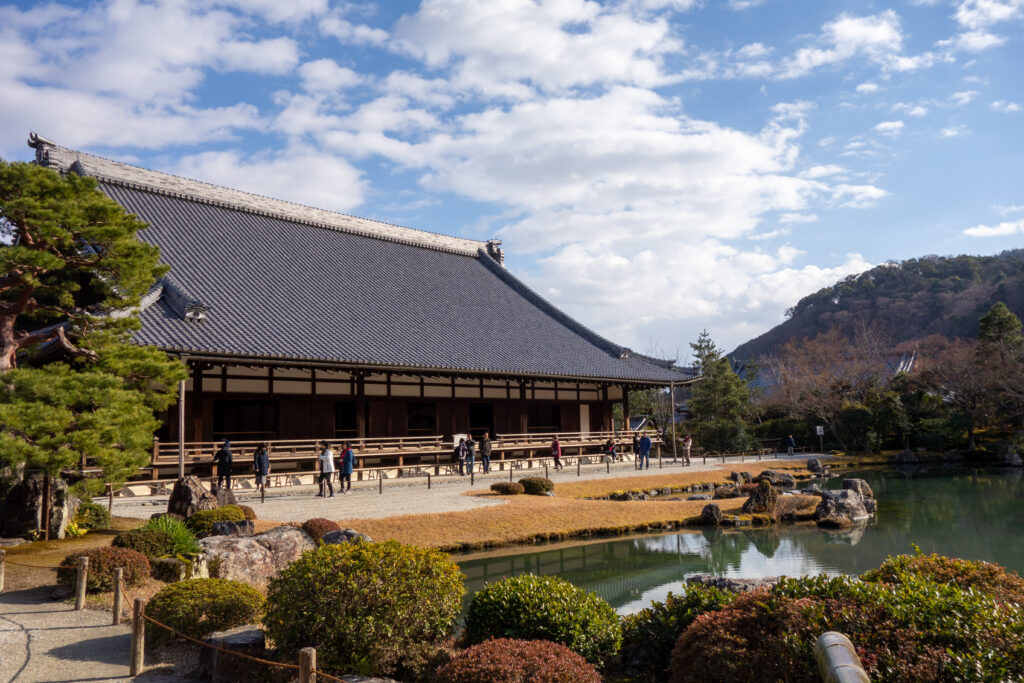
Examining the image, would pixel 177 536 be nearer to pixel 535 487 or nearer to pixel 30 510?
pixel 30 510

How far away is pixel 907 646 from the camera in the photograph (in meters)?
4.48

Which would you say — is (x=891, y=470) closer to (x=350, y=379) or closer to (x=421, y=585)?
(x=350, y=379)

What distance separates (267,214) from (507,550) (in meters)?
21.0

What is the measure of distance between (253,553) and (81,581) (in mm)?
2455

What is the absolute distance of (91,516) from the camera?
44.8ft

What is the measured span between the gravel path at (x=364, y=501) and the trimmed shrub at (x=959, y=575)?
41.7ft

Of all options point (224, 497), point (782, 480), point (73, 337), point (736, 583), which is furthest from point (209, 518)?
point (782, 480)

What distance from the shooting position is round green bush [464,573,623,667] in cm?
664

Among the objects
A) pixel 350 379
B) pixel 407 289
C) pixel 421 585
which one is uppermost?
pixel 407 289

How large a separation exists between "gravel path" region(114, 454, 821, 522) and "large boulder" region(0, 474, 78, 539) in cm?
316

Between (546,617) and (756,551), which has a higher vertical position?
(546,617)

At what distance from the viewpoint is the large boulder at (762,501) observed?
68.3 ft

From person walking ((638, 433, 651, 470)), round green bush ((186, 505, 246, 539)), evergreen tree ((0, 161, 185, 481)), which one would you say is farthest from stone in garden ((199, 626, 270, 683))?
person walking ((638, 433, 651, 470))

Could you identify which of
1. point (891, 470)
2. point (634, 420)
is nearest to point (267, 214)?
point (891, 470)
